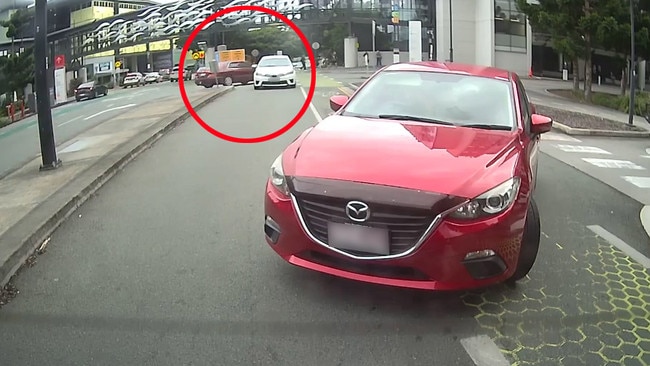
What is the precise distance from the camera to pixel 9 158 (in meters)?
12.6

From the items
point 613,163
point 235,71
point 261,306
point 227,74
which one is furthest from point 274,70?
point 613,163

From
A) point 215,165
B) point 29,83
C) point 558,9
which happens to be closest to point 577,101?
point 558,9

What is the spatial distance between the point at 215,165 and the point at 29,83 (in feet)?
8.98

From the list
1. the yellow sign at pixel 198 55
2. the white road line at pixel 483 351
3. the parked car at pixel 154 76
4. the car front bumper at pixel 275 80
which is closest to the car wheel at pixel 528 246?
the white road line at pixel 483 351

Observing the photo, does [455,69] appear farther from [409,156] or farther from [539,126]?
[409,156]

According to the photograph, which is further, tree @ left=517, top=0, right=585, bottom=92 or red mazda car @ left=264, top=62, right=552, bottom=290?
tree @ left=517, top=0, right=585, bottom=92

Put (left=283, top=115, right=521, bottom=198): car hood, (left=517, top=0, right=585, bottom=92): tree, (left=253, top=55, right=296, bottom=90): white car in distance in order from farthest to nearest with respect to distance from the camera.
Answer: (left=517, top=0, right=585, bottom=92): tree → (left=253, top=55, right=296, bottom=90): white car in distance → (left=283, top=115, right=521, bottom=198): car hood

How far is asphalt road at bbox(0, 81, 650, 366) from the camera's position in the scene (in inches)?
142

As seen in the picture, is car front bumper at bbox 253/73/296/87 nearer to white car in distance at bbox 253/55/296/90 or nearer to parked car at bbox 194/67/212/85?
white car in distance at bbox 253/55/296/90

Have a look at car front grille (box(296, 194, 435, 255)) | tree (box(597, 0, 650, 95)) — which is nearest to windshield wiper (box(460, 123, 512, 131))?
car front grille (box(296, 194, 435, 255))

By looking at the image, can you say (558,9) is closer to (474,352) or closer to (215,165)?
(215,165)

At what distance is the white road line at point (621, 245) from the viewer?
17.5ft

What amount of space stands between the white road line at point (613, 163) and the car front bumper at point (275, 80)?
17.4 feet

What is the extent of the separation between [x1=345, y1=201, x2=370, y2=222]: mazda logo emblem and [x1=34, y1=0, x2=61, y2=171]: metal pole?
5.69 m
